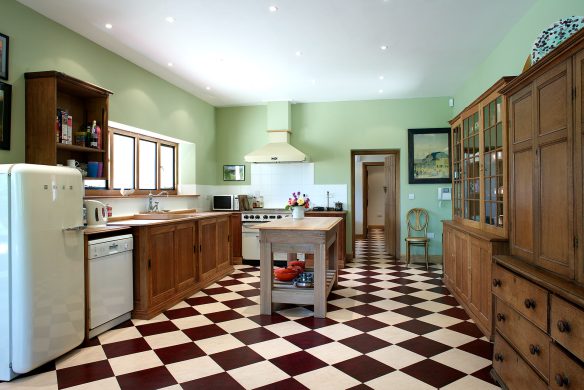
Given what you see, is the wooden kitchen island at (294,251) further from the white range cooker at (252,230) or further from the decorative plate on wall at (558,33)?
the white range cooker at (252,230)

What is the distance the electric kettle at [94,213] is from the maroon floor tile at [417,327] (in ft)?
9.71

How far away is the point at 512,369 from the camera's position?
2.13 metres

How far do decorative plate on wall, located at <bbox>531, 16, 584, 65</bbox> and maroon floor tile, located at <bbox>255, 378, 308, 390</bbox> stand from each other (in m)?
2.61

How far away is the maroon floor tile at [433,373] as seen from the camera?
2.40 m

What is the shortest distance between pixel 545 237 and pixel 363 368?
1.43m

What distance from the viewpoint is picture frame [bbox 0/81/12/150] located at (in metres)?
2.93

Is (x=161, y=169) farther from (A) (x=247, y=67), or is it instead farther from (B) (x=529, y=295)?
(B) (x=529, y=295)

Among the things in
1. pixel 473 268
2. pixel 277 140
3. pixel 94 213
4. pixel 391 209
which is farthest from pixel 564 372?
pixel 277 140

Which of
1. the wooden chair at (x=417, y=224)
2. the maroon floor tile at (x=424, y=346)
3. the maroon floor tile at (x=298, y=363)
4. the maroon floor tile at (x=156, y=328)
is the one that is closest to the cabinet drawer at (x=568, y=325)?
the maroon floor tile at (x=424, y=346)

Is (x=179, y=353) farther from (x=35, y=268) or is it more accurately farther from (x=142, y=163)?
(x=142, y=163)

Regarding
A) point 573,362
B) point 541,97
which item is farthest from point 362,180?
point 573,362

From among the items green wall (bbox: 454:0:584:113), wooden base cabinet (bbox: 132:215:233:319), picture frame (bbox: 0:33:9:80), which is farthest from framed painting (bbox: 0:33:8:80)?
green wall (bbox: 454:0:584:113)

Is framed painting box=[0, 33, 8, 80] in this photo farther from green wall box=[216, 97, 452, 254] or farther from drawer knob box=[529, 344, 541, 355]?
green wall box=[216, 97, 452, 254]

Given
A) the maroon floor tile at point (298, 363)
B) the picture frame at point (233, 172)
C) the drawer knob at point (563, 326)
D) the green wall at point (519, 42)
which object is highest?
the green wall at point (519, 42)
